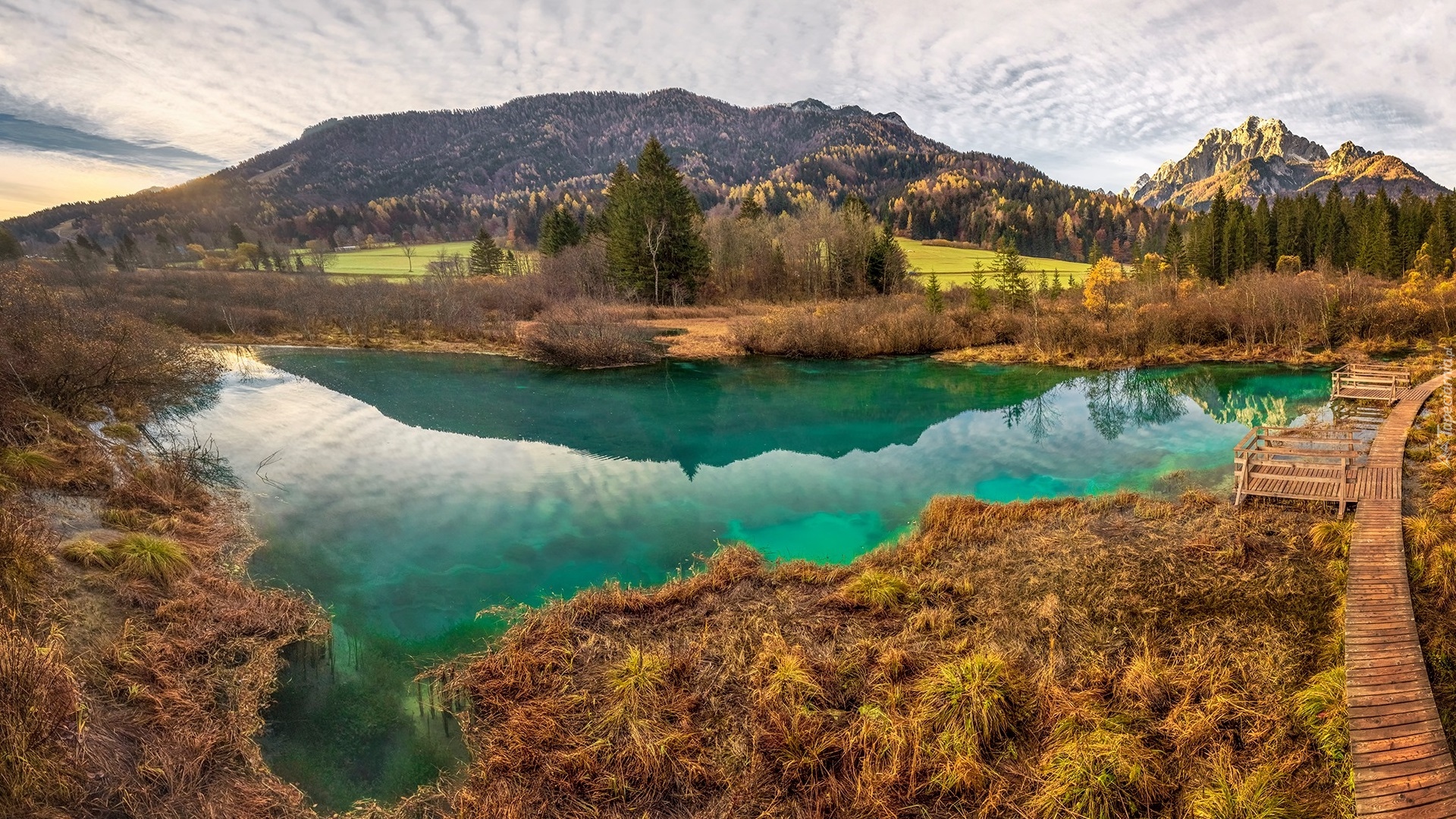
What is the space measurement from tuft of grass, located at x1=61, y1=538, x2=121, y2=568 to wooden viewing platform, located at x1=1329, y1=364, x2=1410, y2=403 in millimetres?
34270

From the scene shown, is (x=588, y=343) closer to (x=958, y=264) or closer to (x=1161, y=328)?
(x=1161, y=328)

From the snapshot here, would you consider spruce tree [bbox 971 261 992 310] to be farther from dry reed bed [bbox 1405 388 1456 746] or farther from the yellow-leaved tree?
dry reed bed [bbox 1405 388 1456 746]

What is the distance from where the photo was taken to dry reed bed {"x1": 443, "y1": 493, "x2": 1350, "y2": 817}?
20.1ft

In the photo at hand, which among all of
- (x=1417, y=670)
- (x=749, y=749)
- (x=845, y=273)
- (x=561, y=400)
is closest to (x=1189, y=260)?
(x=845, y=273)

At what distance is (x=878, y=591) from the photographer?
9.90m

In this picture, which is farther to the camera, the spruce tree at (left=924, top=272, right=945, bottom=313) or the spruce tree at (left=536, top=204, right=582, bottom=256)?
the spruce tree at (left=536, top=204, right=582, bottom=256)

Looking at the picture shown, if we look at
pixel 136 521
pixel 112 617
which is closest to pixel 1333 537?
pixel 112 617

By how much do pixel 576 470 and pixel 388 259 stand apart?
90278 mm

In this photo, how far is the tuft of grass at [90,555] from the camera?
941 cm

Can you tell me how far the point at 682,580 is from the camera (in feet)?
36.2

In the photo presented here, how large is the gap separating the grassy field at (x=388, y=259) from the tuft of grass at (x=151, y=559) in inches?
2916

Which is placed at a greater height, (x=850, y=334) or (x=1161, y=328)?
(x=1161, y=328)

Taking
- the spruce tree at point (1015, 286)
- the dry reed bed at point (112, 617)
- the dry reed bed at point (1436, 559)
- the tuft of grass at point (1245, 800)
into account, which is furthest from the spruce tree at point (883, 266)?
the tuft of grass at point (1245, 800)

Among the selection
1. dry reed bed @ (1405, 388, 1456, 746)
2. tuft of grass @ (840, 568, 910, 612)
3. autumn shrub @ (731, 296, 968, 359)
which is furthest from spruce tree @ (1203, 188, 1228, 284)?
tuft of grass @ (840, 568, 910, 612)
